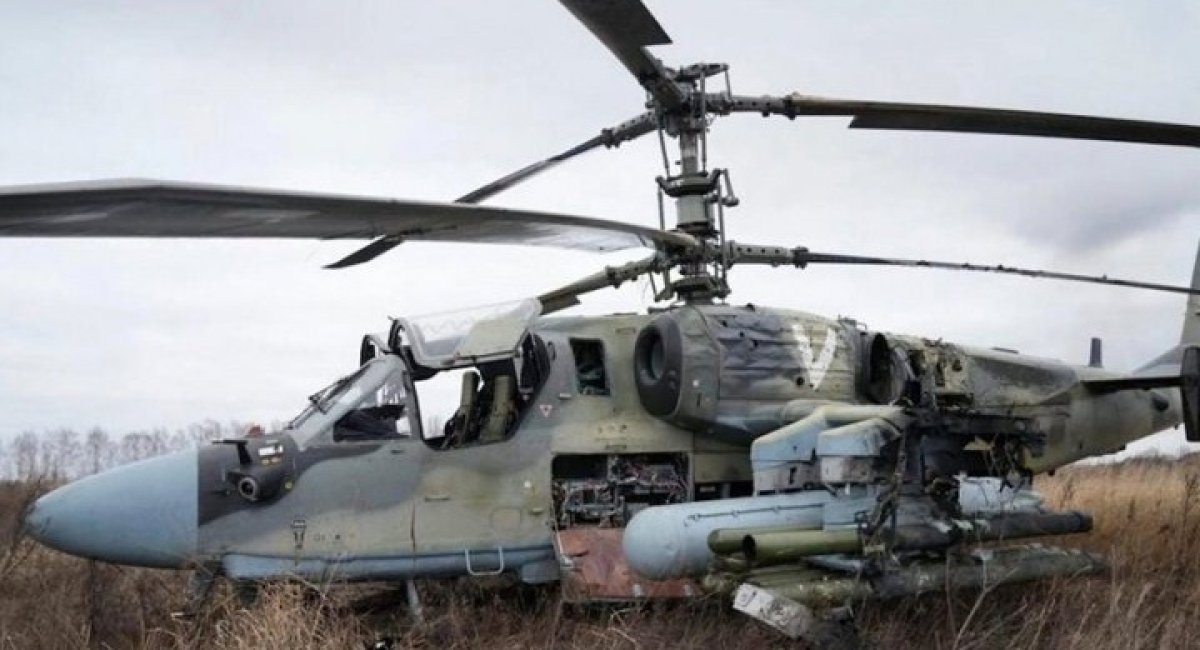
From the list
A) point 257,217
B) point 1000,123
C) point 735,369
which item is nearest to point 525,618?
point 735,369

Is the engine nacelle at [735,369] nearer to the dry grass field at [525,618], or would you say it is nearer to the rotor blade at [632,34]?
the dry grass field at [525,618]

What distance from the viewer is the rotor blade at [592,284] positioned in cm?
918

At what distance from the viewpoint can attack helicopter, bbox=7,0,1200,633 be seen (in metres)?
6.31

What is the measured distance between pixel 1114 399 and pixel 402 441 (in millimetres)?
6577

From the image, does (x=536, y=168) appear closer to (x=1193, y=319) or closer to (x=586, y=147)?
(x=586, y=147)

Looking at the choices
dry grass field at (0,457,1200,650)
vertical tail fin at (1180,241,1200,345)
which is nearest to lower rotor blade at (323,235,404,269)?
dry grass field at (0,457,1200,650)

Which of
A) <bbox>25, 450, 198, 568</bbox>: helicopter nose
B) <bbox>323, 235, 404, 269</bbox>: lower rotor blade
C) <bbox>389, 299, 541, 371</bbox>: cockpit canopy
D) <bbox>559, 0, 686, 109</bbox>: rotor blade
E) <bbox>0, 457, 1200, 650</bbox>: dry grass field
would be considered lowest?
<bbox>0, 457, 1200, 650</bbox>: dry grass field

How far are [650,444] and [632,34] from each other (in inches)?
121

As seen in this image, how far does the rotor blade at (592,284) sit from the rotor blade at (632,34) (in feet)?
6.19

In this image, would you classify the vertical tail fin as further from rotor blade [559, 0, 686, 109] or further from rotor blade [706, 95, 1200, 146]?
rotor blade [559, 0, 686, 109]

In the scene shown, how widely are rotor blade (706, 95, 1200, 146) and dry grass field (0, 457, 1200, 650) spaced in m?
3.12

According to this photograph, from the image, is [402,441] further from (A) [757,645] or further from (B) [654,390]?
(A) [757,645]

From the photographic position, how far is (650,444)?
25.8ft

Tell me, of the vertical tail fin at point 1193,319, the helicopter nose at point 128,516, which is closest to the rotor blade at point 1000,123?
the vertical tail fin at point 1193,319
